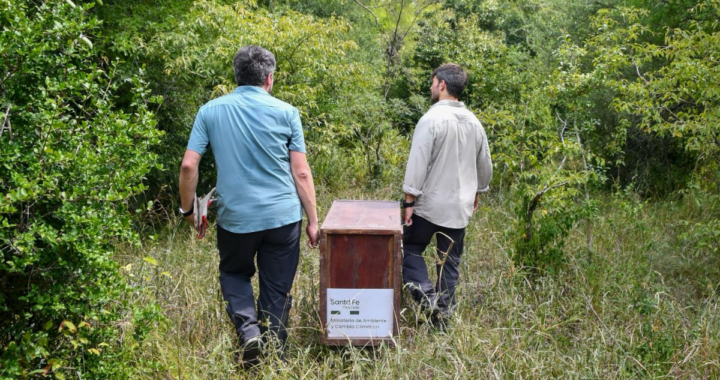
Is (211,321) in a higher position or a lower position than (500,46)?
lower

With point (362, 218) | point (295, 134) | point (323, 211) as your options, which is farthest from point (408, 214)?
point (323, 211)

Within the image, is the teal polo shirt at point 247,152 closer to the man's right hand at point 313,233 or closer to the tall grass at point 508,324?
the man's right hand at point 313,233

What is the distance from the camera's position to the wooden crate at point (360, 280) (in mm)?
3471

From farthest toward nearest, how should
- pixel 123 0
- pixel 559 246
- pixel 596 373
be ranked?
1. pixel 123 0
2. pixel 559 246
3. pixel 596 373

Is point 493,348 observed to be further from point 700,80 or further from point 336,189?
point 336,189

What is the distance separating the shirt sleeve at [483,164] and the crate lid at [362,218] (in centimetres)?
60

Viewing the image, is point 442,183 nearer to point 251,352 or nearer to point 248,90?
point 248,90

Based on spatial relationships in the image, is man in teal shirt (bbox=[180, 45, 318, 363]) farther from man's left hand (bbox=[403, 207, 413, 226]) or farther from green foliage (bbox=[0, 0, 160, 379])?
man's left hand (bbox=[403, 207, 413, 226])

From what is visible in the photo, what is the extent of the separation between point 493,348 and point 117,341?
206cm

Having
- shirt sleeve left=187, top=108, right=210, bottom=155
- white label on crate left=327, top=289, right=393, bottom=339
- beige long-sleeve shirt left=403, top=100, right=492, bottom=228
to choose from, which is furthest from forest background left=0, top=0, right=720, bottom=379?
beige long-sleeve shirt left=403, top=100, right=492, bottom=228

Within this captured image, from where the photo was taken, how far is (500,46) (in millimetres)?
8688

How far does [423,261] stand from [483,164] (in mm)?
772

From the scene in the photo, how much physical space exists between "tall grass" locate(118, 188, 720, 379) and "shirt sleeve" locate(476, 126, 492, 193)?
2.08 ft

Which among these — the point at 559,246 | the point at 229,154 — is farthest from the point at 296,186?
the point at 559,246
